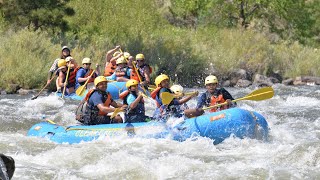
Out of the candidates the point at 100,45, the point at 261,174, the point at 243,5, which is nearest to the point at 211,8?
the point at 243,5

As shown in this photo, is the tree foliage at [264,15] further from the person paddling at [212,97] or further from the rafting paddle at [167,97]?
the rafting paddle at [167,97]

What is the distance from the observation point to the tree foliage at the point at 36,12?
22266 millimetres

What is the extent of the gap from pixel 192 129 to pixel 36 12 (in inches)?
507

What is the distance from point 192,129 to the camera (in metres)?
10.6

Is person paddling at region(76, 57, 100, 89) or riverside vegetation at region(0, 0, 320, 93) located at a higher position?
person paddling at region(76, 57, 100, 89)

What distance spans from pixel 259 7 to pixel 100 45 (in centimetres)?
1165

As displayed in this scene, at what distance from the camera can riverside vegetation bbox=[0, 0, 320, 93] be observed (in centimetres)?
2112

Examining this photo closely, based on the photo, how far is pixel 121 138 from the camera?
10.7 m

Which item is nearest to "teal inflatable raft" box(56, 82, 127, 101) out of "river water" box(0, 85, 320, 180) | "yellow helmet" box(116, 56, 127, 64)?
"yellow helmet" box(116, 56, 127, 64)

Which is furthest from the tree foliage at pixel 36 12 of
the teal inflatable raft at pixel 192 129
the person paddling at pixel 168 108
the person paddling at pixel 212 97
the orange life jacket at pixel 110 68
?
the person paddling at pixel 212 97

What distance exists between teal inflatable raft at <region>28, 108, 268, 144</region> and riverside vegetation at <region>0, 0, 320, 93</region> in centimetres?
896

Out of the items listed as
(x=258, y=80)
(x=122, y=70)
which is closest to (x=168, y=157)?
(x=122, y=70)

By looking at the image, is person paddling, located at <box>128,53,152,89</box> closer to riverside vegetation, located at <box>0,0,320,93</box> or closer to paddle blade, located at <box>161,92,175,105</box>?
riverside vegetation, located at <box>0,0,320,93</box>

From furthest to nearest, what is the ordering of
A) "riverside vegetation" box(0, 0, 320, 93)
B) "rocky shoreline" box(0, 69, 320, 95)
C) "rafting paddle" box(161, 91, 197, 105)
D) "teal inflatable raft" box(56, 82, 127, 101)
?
"rocky shoreline" box(0, 69, 320, 95) < "riverside vegetation" box(0, 0, 320, 93) < "teal inflatable raft" box(56, 82, 127, 101) < "rafting paddle" box(161, 91, 197, 105)
